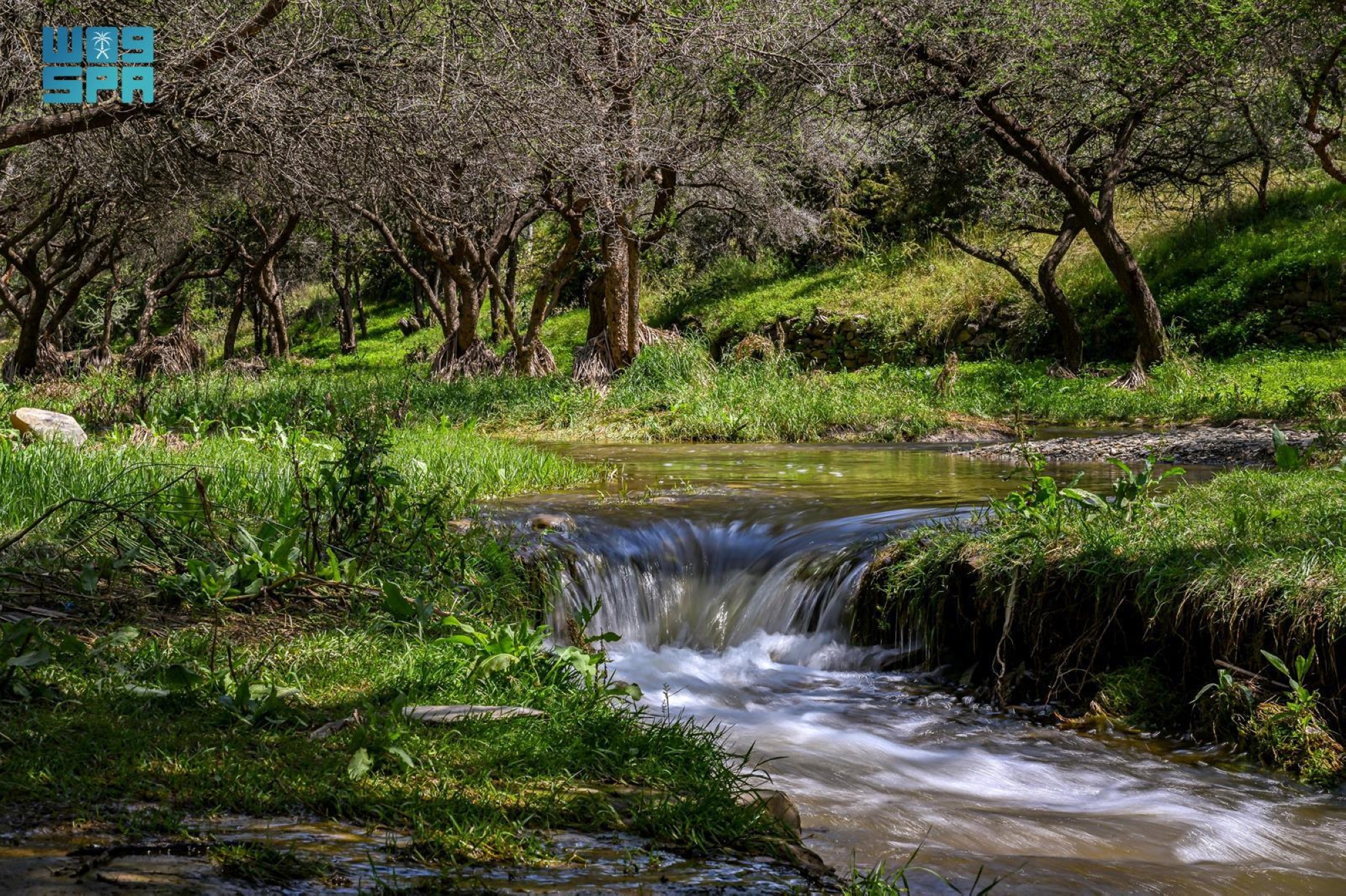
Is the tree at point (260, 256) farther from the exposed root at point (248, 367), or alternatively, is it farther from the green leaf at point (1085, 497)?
the green leaf at point (1085, 497)

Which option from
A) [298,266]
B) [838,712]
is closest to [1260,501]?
[838,712]

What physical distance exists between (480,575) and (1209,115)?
1770 cm

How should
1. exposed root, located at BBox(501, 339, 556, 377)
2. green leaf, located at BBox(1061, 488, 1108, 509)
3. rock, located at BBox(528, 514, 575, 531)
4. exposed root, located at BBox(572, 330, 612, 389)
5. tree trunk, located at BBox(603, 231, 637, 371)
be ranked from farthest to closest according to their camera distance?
exposed root, located at BBox(501, 339, 556, 377)
exposed root, located at BBox(572, 330, 612, 389)
tree trunk, located at BBox(603, 231, 637, 371)
rock, located at BBox(528, 514, 575, 531)
green leaf, located at BBox(1061, 488, 1108, 509)

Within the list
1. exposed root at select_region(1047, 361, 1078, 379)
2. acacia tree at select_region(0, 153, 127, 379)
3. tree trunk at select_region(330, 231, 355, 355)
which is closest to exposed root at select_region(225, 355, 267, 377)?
acacia tree at select_region(0, 153, 127, 379)

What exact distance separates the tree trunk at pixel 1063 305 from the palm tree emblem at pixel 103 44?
16281mm

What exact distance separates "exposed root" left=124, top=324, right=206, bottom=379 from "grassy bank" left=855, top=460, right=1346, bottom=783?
69.2 feet

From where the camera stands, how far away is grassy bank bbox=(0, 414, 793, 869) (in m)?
3.19

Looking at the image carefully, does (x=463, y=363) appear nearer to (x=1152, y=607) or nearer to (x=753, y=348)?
(x=753, y=348)

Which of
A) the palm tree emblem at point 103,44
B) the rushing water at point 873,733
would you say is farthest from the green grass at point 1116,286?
the palm tree emblem at point 103,44

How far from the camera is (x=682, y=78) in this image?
1452cm

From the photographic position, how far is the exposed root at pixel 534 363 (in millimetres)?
21344

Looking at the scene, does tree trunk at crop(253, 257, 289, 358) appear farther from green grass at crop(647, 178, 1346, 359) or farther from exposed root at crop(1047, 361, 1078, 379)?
exposed root at crop(1047, 361, 1078, 379)

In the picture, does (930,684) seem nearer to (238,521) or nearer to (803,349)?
(238,521)

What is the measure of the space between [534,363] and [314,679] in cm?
1734
